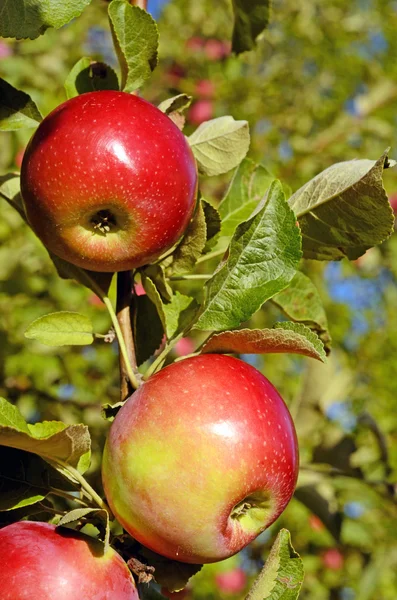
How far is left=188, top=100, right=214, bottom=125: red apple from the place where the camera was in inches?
141

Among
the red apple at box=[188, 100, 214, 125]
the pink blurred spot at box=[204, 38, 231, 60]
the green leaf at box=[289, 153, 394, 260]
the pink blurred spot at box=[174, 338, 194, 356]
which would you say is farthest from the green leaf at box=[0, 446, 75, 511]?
the pink blurred spot at box=[204, 38, 231, 60]

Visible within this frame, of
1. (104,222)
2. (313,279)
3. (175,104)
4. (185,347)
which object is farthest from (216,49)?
(104,222)

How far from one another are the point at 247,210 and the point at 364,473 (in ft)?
4.01

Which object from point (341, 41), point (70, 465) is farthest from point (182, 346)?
point (341, 41)

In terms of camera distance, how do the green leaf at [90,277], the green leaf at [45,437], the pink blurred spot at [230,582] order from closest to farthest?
the green leaf at [45,437] → the green leaf at [90,277] → the pink blurred spot at [230,582]

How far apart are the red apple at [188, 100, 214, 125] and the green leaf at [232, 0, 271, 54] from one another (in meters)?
2.18

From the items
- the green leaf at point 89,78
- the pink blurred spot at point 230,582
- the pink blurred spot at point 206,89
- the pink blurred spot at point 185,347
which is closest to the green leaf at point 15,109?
the green leaf at point 89,78

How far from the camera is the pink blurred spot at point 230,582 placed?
120 inches

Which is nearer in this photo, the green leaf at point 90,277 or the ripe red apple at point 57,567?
the ripe red apple at point 57,567

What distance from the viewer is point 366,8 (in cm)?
494

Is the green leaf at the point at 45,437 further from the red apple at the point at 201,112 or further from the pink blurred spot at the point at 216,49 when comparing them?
the pink blurred spot at the point at 216,49

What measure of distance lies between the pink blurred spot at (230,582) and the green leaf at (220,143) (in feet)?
7.55

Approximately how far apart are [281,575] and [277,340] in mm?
288

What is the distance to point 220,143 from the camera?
1135 mm
